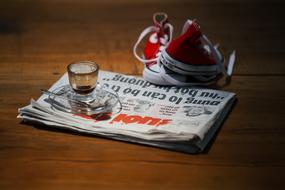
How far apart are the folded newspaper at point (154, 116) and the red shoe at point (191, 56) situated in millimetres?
50

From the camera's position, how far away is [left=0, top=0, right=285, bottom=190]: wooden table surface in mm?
938

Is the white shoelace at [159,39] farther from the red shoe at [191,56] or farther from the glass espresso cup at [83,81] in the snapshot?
the glass espresso cup at [83,81]

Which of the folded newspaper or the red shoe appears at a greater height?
the red shoe

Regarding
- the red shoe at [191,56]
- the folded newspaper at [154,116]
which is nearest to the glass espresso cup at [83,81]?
the folded newspaper at [154,116]

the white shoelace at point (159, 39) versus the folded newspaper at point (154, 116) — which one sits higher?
the white shoelace at point (159, 39)

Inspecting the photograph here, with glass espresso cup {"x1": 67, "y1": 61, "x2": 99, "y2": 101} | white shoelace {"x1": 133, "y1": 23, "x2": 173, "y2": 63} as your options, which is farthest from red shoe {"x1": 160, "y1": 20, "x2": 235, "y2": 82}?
glass espresso cup {"x1": 67, "y1": 61, "x2": 99, "y2": 101}

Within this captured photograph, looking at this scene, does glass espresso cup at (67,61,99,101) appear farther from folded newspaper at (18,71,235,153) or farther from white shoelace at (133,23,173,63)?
white shoelace at (133,23,173,63)

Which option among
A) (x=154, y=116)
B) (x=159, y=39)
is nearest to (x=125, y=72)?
(x=159, y=39)

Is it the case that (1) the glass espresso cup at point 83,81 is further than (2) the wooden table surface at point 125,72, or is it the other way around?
(1) the glass espresso cup at point 83,81

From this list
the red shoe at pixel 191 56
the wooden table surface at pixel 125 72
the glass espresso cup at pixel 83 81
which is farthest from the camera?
the red shoe at pixel 191 56

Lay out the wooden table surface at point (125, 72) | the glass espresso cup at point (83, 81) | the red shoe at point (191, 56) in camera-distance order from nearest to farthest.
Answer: the wooden table surface at point (125, 72)
the glass espresso cup at point (83, 81)
the red shoe at point (191, 56)

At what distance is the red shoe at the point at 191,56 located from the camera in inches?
48.8

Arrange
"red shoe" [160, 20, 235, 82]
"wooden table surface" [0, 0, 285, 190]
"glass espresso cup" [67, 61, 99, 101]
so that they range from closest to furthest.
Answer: "wooden table surface" [0, 0, 285, 190], "glass espresso cup" [67, 61, 99, 101], "red shoe" [160, 20, 235, 82]

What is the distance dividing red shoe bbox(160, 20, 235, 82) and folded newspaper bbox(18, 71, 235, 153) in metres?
0.05
